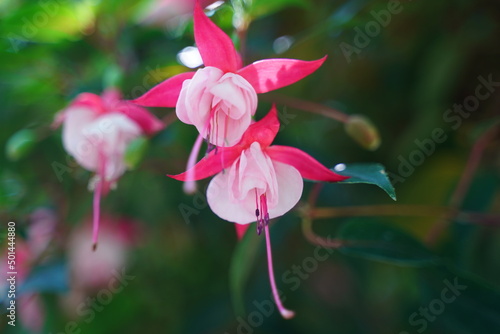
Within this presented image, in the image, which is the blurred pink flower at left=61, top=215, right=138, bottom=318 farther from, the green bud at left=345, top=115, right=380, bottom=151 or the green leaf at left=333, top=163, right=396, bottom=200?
the green leaf at left=333, top=163, right=396, bottom=200

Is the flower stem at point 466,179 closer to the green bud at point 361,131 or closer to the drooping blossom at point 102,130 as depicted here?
the green bud at point 361,131

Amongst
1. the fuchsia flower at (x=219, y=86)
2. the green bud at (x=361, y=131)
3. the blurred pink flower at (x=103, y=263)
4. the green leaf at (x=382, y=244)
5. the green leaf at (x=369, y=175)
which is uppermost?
the fuchsia flower at (x=219, y=86)

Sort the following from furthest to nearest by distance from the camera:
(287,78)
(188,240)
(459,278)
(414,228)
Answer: (188,240) < (414,228) < (459,278) < (287,78)

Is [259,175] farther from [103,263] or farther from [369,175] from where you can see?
[103,263]

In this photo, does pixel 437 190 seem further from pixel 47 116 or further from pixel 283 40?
pixel 47 116

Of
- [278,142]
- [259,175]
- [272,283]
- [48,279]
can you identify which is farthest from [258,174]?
[48,279]

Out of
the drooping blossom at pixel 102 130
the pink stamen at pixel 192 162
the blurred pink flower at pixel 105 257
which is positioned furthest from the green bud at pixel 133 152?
the blurred pink flower at pixel 105 257

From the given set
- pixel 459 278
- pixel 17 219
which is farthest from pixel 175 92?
pixel 17 219
